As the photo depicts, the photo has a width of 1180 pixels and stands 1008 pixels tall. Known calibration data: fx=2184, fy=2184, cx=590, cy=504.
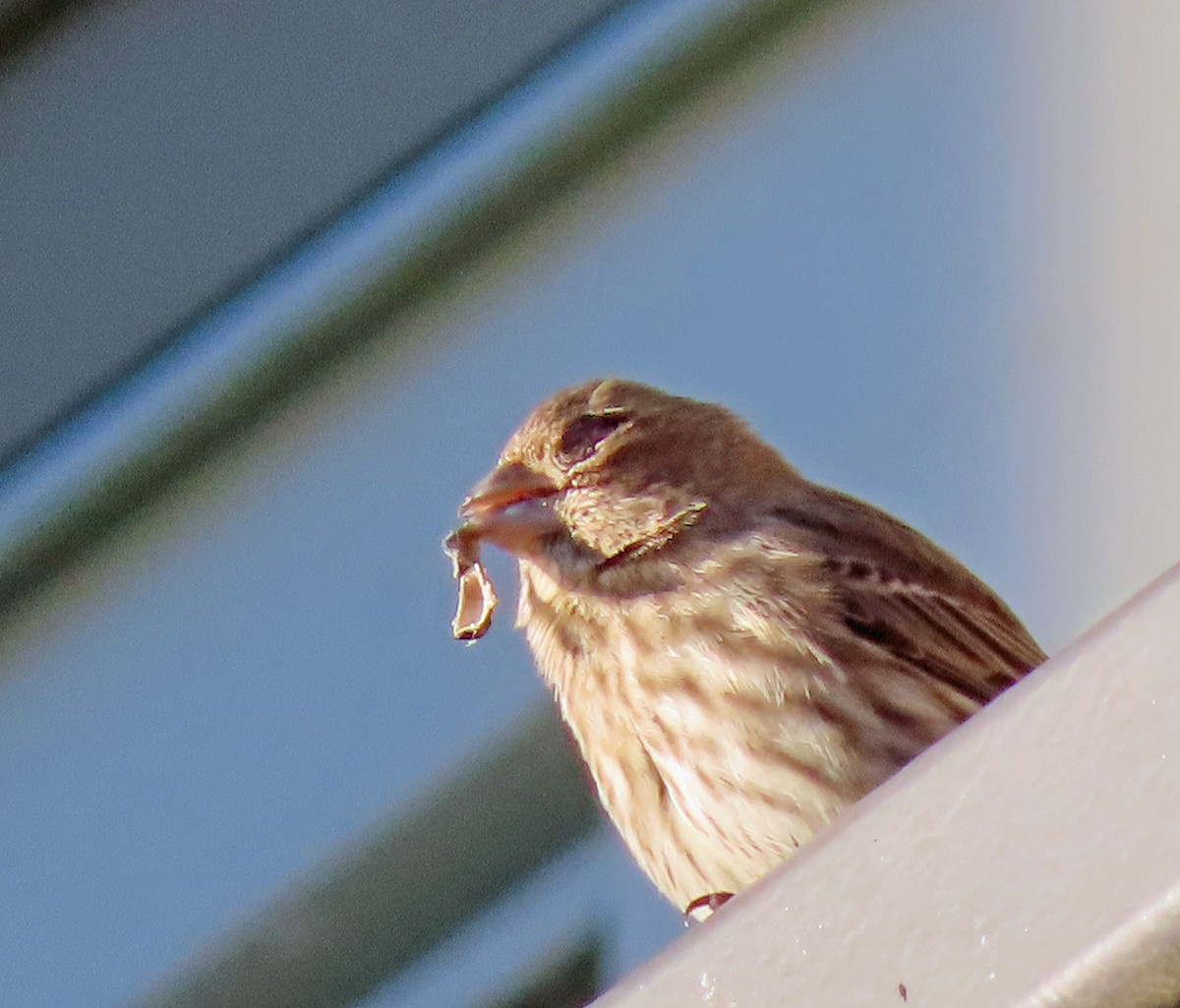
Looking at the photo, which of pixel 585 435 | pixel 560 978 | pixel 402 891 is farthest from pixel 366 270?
pixel 560 978

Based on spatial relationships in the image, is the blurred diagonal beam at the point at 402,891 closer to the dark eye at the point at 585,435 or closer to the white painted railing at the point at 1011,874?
the dark eye at the point at 585,435

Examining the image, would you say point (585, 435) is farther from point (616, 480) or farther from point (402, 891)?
point (402, 891)

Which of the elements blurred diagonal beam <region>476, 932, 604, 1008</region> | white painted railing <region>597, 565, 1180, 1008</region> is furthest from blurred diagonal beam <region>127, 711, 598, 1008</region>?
white painted railing <region>597, 565, 1180, 1008</region>

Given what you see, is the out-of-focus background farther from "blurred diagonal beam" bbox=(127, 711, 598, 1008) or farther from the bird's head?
the bird's head

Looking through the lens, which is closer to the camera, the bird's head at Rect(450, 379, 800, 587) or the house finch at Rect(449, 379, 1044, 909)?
the house finch at Rect(449, 379, 1044, 909)

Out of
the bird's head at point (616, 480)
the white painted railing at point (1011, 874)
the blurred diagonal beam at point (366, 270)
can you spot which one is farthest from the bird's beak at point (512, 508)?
the white painted railing at point (1011, 874)
